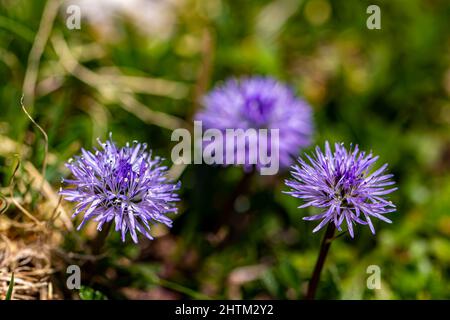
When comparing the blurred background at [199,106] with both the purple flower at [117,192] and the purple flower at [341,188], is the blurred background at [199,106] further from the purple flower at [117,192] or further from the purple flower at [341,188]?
the purple flower at [341,188]

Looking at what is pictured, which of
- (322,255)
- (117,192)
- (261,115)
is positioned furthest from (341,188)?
(261,115)

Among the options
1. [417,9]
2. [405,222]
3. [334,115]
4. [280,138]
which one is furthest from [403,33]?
[280,138]

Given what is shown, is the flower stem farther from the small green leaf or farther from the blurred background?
the small green leaf

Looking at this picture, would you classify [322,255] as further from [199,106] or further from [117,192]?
[199,106]

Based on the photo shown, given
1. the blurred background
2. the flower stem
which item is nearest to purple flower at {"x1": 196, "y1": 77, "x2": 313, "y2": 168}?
the blurred background

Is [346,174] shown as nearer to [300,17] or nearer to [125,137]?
[125,137]
